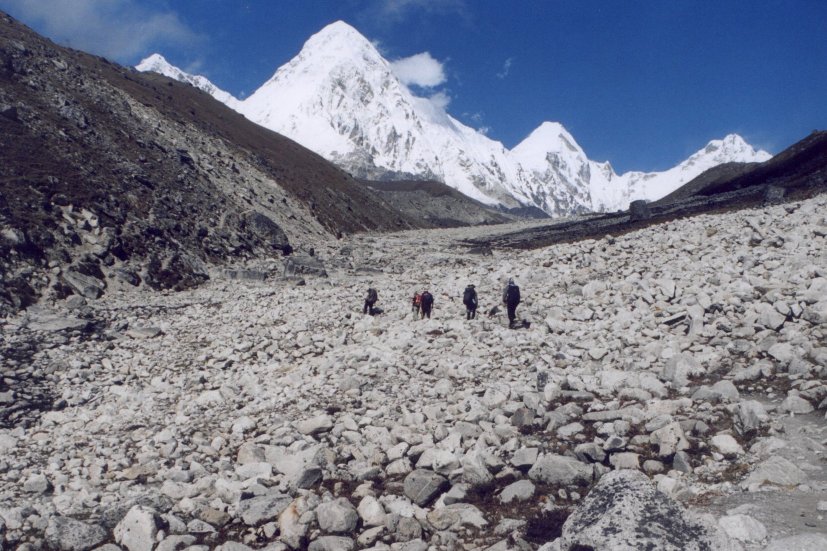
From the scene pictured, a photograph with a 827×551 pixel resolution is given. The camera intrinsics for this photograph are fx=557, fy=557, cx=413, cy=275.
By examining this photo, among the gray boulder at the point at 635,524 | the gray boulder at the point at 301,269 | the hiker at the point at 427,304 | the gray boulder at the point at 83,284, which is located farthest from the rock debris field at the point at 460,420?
the gray boulder at the point at 301,269

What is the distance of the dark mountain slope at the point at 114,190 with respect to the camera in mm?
23938

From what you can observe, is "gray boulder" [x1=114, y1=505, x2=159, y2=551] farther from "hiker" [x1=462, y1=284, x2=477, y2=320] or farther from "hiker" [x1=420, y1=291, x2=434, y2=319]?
"hiker" [x1=420, y1=291, x2=434, y2=319]

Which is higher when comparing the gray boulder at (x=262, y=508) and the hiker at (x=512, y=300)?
the hiker at (x=512, y=300)

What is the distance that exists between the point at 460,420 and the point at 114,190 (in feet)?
94.2

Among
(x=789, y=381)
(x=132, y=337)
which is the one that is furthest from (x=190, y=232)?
(x=789, y=381)

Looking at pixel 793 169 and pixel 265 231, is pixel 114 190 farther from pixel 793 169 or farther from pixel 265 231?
pixel 793 169

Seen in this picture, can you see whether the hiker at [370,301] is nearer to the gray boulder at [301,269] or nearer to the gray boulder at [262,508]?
the gray boulder at [301,269]

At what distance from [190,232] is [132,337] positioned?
1638cm

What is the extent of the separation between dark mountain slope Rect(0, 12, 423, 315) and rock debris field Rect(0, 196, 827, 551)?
6.46m

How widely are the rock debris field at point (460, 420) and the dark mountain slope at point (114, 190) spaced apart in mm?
6464

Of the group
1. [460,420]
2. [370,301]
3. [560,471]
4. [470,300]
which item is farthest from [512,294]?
[560,471]

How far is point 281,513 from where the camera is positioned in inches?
286

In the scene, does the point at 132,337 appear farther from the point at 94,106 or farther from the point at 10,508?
the point at 94,106

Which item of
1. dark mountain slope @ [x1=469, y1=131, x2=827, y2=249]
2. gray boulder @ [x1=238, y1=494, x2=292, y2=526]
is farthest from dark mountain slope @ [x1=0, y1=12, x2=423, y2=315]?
dark mountain slope @ [x1=469, y1=131, x2=827, y2=249]
